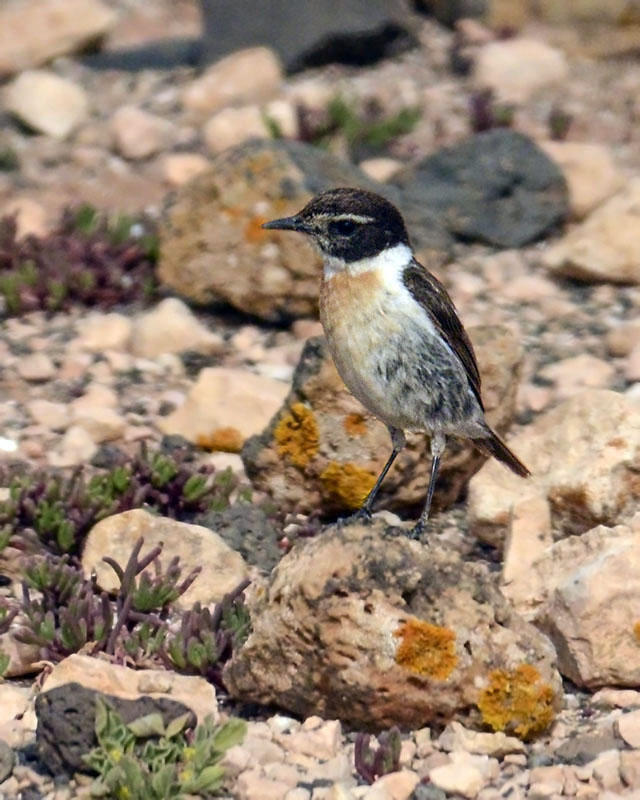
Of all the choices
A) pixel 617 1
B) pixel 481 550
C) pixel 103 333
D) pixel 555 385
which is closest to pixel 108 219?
pixel 103 333

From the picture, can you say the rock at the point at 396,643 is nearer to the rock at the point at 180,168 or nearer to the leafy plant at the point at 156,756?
the leafy plant at the point at 156,756

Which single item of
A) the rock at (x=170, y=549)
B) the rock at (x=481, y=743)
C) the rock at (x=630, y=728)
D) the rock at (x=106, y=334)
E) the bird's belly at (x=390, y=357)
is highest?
the bird's belly at (x=390, y=357)

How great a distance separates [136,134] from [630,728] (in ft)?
27.4

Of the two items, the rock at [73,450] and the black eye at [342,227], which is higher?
the black eye at [342,227]

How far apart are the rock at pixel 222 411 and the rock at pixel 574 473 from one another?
4.94 feet

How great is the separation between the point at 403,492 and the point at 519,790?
2578 mm

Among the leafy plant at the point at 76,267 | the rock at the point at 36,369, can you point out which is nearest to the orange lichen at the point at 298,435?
the rock at the point at 36,369

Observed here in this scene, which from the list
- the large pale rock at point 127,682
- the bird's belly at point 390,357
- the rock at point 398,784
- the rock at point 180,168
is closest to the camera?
the rock at point 398,784

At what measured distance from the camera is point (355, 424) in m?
7.71

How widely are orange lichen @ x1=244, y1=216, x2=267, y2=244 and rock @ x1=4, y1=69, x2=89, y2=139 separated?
3.60 m

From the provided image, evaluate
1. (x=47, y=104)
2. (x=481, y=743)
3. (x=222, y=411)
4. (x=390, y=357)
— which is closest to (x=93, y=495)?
(x=222, y=411)

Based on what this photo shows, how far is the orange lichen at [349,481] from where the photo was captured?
7.67 meters

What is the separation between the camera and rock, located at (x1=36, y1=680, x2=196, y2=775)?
539 centimetres

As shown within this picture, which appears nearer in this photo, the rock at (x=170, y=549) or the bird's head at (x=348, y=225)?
the bird's head at (x=348, y=225)
